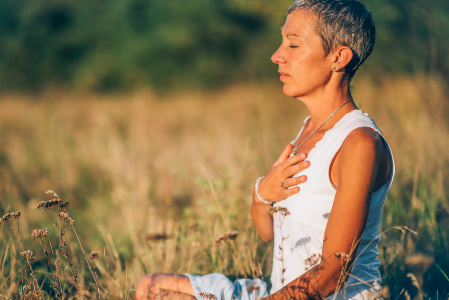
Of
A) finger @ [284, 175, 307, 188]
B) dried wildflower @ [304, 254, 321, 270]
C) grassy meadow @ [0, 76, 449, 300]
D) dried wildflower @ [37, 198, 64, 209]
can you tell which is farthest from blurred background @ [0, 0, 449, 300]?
finger @ [284, 175, 307, 188]

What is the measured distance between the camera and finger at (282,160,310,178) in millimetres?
1448

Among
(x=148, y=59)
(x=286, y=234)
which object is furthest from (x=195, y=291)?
(x=148, y=59)

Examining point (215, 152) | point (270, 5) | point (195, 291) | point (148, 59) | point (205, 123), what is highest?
point (148, 59)

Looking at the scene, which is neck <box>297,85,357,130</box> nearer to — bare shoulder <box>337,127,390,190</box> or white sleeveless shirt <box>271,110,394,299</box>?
white sleeveless shirt <box>271,110,394,299</box>

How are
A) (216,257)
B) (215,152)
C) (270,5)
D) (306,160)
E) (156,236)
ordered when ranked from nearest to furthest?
(306,160) → (156,236) → (216,257) → (215,152) → (270,5)

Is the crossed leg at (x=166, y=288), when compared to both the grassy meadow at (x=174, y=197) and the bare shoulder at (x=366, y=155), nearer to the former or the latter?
the grassy meadow at (x=174, y=197)

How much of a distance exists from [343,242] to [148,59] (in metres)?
25.6

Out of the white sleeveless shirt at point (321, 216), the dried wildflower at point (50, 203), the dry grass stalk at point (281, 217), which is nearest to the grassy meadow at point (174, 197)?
the dried wildflower at point (50, 203)

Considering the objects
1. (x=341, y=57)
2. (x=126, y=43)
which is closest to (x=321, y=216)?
(x=341, y=57)

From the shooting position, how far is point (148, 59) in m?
25.0

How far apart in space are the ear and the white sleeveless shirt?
0.76 feet

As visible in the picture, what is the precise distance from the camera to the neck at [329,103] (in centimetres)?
162

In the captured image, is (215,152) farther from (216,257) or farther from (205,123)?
(205,123)

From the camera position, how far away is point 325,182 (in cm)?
137
